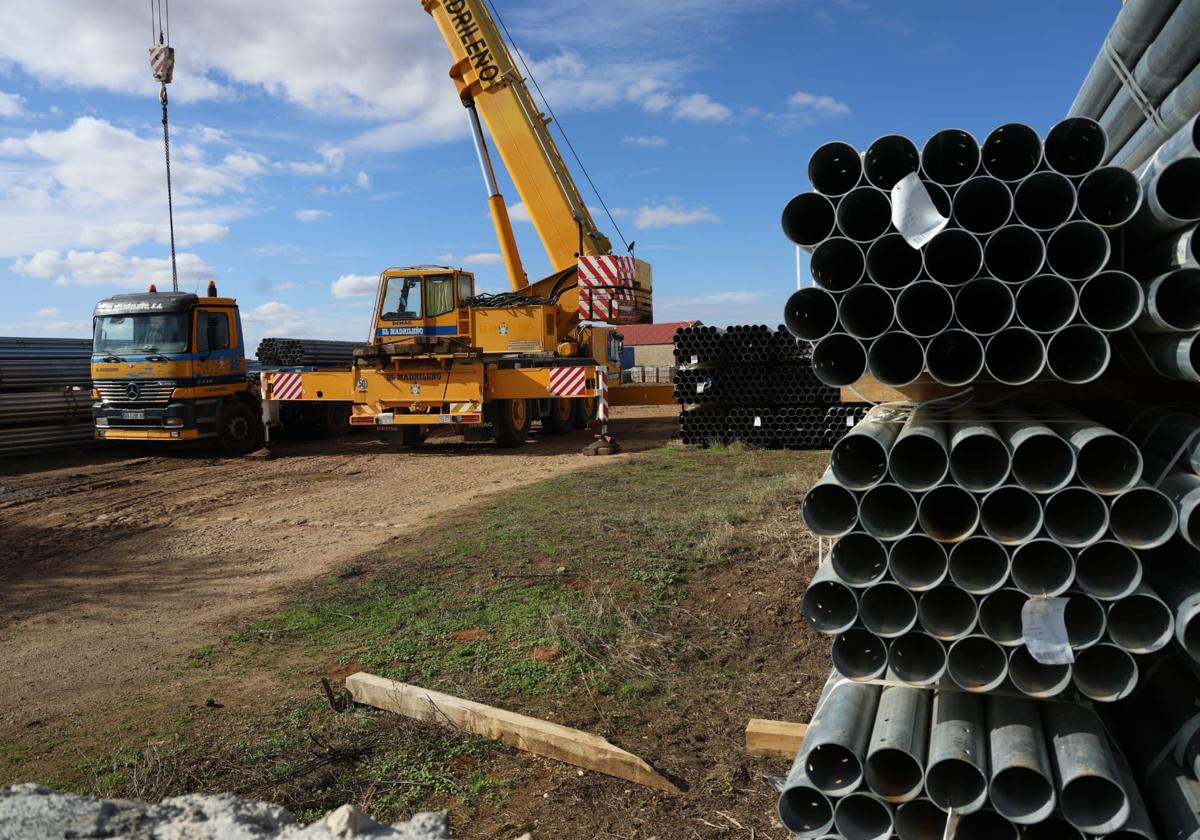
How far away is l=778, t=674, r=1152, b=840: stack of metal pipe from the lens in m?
2.63

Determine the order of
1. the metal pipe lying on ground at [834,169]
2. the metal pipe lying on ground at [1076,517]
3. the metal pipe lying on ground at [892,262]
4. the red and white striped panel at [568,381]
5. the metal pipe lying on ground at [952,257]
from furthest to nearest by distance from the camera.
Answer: the red and white striped panel at [568,381] < the metal pipe lying on ground at [834,169] < the metal pipe lying on ground at [892,262] < the metal pipe lying on ground at [952,257] < the metal pipe lying on ground at [1076,517]

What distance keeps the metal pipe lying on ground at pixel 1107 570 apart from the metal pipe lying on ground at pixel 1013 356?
0.59m

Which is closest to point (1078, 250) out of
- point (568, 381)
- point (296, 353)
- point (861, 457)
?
point (861, 457)

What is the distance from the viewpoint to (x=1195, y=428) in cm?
283

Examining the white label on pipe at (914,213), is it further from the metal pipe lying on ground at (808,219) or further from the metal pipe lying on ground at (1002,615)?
the metal pipe lying on ground at (1002,615)

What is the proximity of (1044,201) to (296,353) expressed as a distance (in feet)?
65.3

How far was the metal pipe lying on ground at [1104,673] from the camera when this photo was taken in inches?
108

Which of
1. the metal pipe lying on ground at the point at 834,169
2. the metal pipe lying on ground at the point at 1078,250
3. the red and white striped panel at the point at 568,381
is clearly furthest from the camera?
the red and white striped panel at the point at 568,381

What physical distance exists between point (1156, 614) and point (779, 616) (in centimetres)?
319

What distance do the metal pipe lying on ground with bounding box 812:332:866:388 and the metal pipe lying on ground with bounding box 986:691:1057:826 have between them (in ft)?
4.30

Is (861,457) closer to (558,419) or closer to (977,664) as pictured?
(977,664)

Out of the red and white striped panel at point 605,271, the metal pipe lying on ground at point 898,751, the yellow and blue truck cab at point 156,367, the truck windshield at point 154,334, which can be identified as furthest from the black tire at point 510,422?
the metal pipe lying on ground at point 898,751

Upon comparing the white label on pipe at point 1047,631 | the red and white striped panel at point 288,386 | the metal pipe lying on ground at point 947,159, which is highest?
the metal pipe lying on ground at point 947,159

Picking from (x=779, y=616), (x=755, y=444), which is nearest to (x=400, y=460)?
(x=755, y=444)
